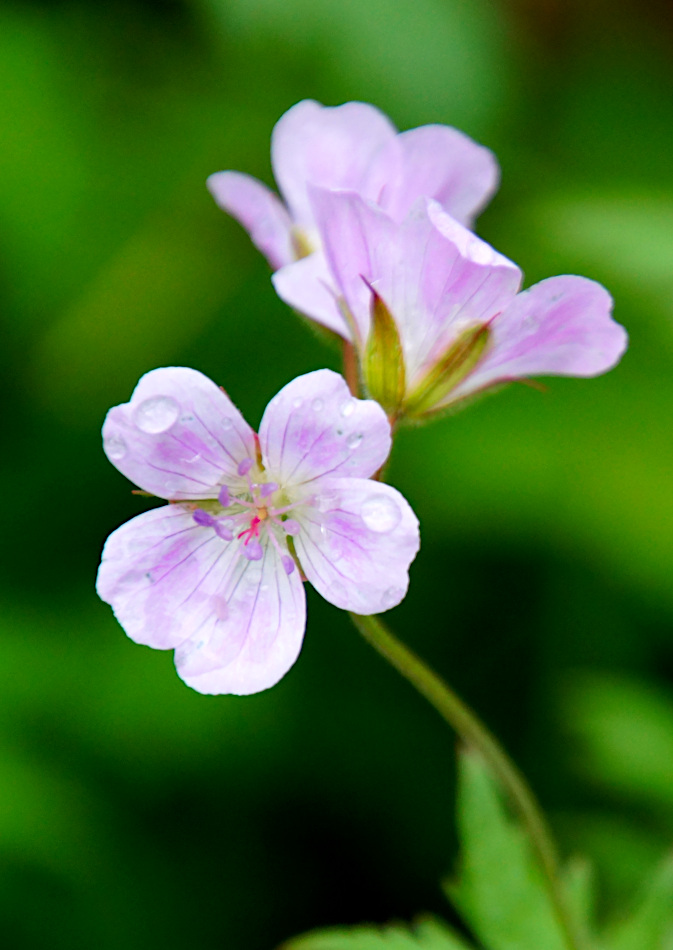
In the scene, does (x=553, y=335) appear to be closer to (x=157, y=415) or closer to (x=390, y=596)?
(x=390, y=596)

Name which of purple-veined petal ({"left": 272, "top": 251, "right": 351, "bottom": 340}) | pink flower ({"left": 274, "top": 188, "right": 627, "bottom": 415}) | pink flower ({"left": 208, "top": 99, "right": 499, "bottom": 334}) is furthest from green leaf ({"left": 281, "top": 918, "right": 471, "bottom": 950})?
pink flower ({"left": 208, "top": 99, "right": 499, "bottom": 334})

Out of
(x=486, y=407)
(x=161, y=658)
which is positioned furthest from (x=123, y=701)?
(x=486, y=407)

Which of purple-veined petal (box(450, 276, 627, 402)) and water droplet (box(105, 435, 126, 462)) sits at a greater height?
purple-veined petal (box(450, 276, 627, 402))

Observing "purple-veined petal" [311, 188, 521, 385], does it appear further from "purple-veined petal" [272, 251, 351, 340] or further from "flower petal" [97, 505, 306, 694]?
"flower petal" [97, 505, 306, 694]

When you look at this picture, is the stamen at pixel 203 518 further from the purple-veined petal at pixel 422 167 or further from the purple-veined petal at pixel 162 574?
the purple-veined petal at pixel 422 167

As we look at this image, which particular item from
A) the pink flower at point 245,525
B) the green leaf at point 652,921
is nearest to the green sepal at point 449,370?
the pink flower at point 245,525

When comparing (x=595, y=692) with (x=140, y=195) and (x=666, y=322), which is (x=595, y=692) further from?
(x=140, y=195)

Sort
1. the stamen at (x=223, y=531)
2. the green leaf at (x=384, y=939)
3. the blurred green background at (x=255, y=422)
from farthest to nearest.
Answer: the blurred green background at (x=255, y=422) → the green leaf at (x=384, y=939) → the stamen at (x=223, y=531)
